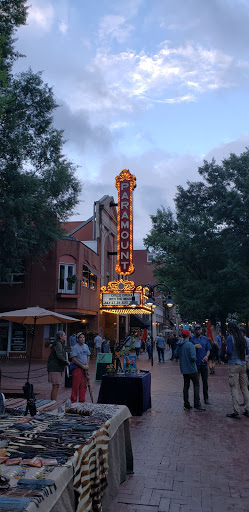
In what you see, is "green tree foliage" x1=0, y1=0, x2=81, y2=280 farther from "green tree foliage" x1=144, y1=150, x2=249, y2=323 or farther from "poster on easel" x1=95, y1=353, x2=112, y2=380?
"green tree foliage" x1=144, y1=150, x2=249, y2=323

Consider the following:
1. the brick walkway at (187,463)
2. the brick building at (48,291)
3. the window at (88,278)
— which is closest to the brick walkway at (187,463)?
the brick walkway at (187,463)

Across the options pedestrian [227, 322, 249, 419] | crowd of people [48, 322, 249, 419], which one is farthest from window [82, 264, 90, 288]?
pedestrian [227, 322, 249, 419]

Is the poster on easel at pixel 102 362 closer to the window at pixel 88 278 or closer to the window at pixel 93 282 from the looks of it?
the window at pixel 88 278

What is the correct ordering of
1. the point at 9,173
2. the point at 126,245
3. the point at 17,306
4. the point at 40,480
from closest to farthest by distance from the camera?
the point at 40,480, the point at 9,173, the point at 17,306, the point at 126,245

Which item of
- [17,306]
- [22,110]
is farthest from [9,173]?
[17,306]

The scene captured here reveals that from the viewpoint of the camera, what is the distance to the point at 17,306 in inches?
1039

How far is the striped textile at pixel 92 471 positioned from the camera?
3182 millimetres

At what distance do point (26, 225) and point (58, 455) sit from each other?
58.1 ft

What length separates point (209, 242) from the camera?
31.7m

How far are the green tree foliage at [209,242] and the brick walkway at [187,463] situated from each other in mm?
20859

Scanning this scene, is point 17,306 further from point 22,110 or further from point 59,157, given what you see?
point 22,110

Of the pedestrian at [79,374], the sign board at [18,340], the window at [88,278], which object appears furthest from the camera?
the window at [88,278]

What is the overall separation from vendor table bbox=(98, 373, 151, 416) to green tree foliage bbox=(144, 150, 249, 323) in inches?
812

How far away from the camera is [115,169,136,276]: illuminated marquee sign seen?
30.1 meters
